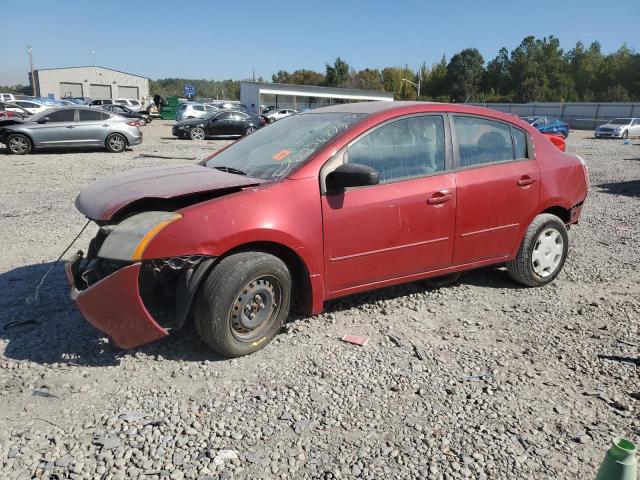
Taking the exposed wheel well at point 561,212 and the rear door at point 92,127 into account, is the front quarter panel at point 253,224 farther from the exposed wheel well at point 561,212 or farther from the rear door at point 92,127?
the rear door at point 92,127

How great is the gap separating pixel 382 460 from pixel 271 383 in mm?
934

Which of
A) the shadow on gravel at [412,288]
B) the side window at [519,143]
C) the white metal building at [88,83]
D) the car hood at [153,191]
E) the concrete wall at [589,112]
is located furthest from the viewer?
the white metal building at [88,83]

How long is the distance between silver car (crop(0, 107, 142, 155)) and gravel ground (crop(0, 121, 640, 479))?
492 inches

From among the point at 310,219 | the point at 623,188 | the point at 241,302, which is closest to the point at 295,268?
the point at 310,219

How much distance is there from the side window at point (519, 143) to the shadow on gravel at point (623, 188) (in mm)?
7287

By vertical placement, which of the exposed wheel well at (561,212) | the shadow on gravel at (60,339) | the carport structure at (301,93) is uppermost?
the carport structure at (301,93)

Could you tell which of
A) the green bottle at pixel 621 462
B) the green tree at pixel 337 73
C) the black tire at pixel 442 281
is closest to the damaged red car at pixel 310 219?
the black tire at pixel 442 281

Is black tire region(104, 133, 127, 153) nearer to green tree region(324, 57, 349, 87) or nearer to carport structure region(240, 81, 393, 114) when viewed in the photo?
carport structure region(240, 81, 393, 114)

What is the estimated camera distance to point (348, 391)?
123 inches

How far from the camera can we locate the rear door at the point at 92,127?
→ 16078 mm

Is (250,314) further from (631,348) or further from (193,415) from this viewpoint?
(631,348)

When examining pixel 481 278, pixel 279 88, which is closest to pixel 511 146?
pixel 481 278

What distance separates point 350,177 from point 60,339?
93.9 inches

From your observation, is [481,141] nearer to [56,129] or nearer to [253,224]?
[253,224]
